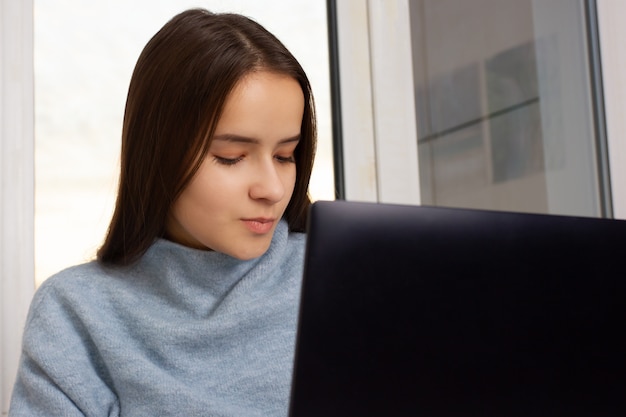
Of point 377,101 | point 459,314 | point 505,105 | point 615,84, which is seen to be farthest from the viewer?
point 615,84

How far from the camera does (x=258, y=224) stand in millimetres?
934

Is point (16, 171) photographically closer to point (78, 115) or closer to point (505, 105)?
point (78, 115)

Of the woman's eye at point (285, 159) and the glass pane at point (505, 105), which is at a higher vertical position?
the glass pane at point (505, 105)

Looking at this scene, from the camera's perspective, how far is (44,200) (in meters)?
1.29

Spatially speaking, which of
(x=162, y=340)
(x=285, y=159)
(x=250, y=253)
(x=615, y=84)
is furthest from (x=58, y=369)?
(x=615, y=84)

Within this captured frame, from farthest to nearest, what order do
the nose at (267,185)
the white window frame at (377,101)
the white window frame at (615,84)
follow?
the white window frame at (615,84) < the white window frame at (377,101) < the nose at (267,185)

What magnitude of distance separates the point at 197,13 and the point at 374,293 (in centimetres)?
62

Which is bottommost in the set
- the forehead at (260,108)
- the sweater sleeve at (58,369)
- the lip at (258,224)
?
the sweater sleeve at (58,369)

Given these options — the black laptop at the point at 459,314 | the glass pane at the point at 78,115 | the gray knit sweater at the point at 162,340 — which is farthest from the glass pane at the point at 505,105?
the black laptop at the point at 459,314

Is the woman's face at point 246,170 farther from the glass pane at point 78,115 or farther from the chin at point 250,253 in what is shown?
the glass pane at point 78,115

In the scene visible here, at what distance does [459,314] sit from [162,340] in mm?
505

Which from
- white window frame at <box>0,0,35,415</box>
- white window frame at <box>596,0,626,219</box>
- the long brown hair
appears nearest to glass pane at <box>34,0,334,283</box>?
white window frame at <box>0,0,35,415</box>

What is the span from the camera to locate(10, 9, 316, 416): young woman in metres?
0.92

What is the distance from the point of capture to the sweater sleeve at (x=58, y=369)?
36.2 inches
